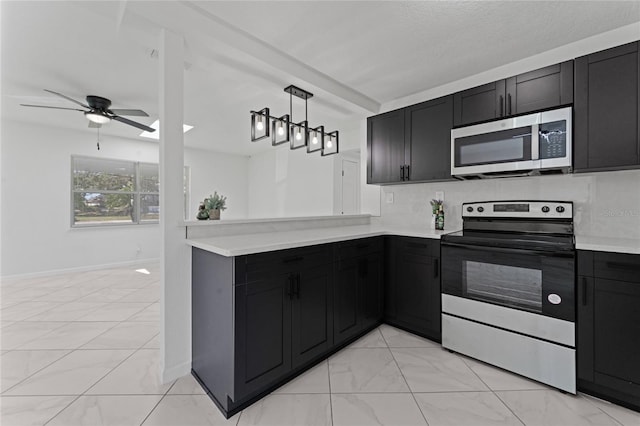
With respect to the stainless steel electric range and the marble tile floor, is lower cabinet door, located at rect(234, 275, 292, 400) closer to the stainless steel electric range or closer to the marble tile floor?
the marble tile floor

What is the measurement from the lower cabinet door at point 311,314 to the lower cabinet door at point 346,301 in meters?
0.08

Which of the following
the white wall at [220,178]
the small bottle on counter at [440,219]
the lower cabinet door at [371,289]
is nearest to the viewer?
the lower cabinet door at [371,289]

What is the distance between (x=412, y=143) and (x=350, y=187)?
2638 mm

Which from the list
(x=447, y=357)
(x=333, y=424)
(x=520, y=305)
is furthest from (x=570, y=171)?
(x=333, y=424)

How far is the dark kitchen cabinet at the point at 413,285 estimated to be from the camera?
92.4 inches

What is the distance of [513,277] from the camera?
1.94 m

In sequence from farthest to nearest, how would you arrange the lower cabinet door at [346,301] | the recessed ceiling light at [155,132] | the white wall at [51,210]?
the recessed ceiling light at [155,132]
the white wall at [51,210]
the lower cabinet door at [346,301]

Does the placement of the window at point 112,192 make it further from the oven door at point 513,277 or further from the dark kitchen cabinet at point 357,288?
the oven door at point 513,277

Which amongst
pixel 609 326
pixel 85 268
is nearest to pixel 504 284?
pixel 609 326

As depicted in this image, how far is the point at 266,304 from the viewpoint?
1.63 meters

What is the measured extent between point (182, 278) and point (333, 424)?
129 centimetres

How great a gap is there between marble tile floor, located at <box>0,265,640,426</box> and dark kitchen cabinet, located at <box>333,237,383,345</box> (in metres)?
0.17

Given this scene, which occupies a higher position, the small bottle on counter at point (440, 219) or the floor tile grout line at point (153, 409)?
the small bottle on counter at point (440, 219)

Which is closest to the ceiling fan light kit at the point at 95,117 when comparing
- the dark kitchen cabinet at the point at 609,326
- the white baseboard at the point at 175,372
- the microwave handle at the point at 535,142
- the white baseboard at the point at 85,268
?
the white baseboard at the point at 85,268
